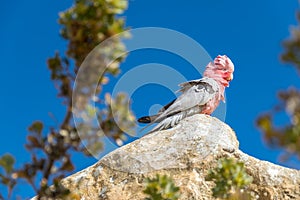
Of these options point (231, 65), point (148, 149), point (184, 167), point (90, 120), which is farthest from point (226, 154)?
point (90, 120)

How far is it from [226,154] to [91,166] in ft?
6.77

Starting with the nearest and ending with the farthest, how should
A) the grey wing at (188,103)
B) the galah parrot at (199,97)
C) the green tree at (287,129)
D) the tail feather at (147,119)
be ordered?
the green tree at (287,129) < the grey wing at (188,103) < the galah parrot at (199,97) < the tail feather at (147,119)

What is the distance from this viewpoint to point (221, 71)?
9.62 metres

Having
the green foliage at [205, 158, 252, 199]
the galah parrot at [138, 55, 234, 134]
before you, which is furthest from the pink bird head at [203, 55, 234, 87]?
the green foliage at [205, 158, 252, 199]

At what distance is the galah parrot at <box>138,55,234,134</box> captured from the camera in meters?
8.80

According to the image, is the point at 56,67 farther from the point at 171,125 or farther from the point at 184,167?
the point at 171,125

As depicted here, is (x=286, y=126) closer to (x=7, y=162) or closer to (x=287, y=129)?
(x=287, y=129)

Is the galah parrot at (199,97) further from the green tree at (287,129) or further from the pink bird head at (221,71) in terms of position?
the green tree at (287,129)

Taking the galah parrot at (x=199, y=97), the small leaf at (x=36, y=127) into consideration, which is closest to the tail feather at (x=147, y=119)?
the galah parrot at (x=199, y=97)

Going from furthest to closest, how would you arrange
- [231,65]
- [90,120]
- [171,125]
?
1. [231,65]
2. [171,125]
3. [90,120]

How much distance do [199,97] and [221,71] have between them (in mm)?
982

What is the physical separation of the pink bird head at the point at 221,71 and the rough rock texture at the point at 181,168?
195cm

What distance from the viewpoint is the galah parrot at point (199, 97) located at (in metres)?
8.80

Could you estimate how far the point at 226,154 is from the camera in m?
7.07
